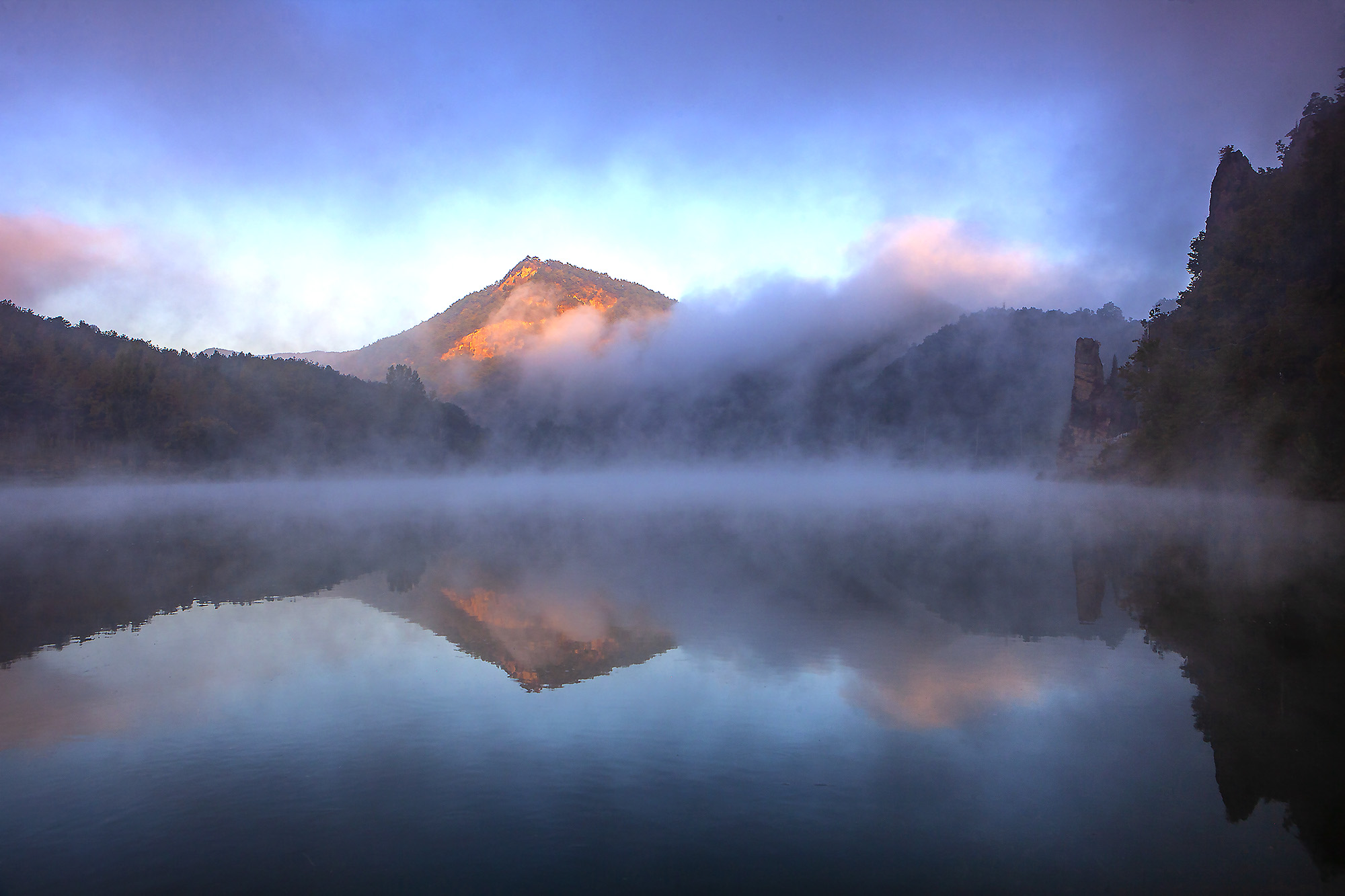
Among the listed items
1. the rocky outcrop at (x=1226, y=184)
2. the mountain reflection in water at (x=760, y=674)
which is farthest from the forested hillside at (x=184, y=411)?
the rocky outcrop at (x=1226, y=184)

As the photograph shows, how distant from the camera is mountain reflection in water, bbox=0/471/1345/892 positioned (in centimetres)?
562

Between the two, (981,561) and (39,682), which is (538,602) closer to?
(39,682)

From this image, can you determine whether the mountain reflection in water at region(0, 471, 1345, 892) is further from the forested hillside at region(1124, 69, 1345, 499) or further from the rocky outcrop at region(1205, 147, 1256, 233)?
the rocky outcrop at region(1205, 147, 1256, 233)

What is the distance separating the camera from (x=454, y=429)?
150500mm

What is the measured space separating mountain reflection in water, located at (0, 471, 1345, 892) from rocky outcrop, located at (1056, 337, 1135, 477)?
57190mm

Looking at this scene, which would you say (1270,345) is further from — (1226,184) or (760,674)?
(1226,184)

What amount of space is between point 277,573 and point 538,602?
335 inches

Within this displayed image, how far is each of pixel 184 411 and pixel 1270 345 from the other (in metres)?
111

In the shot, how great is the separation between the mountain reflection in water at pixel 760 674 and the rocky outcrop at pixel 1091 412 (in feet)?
188

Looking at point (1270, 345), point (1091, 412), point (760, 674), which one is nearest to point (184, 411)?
point (1091, 412)

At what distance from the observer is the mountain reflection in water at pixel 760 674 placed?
18.4 feet

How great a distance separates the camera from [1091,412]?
80.3 metres

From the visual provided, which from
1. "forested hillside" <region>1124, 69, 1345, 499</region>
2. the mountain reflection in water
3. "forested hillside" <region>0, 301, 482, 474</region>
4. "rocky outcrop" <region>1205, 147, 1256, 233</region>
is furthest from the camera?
"forested hillside" <region>0, 301, 482, 474</region>

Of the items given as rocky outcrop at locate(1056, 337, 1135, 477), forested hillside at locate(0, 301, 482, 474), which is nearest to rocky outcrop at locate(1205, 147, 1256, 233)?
rocky outcrop at locate(1056, 337, 1135, 477)
